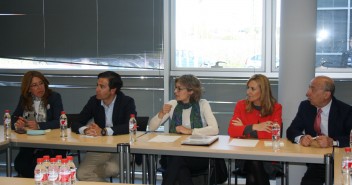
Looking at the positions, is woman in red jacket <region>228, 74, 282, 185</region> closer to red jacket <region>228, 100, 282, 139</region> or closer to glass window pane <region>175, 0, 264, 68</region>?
red jacket <region>228, 100, 282, 139</region>

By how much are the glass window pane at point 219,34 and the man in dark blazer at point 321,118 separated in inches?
68.5

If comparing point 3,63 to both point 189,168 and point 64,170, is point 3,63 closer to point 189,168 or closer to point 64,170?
point 189,168

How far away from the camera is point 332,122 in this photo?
4238 mm

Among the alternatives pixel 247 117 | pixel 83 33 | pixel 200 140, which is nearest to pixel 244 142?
pixel 200 140

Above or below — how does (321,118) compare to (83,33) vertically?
below

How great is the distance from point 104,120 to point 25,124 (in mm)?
786

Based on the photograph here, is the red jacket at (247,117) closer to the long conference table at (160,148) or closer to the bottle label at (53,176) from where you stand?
the long conference table at (160,148)

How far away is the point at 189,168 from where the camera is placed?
437 cm

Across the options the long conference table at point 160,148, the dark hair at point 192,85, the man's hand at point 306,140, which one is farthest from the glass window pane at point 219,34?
the man's hand at point 306,140

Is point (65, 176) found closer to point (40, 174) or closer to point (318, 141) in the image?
point (40, 174)

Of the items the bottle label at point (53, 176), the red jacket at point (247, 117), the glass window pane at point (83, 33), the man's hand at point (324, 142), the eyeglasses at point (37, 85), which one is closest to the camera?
the bottle label at point (53, 176)

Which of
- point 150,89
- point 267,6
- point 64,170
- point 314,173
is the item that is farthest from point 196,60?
point 64,170

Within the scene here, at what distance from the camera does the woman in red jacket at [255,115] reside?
4.34 meters

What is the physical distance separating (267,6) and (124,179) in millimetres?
2909
